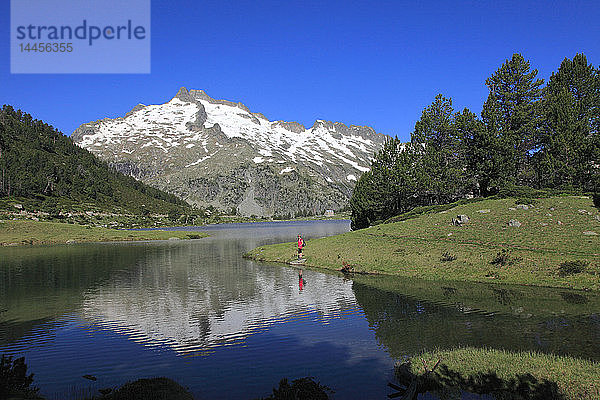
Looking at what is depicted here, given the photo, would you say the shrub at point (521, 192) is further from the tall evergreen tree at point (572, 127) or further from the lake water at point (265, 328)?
the lake water at point (265, 328)

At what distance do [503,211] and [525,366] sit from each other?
162 feet

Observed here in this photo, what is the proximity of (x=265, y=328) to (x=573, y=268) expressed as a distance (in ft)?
108

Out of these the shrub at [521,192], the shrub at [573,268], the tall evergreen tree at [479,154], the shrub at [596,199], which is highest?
the tall evergreen tree at [479,154]

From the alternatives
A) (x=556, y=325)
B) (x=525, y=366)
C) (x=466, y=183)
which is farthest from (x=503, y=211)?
(x=525, y=366)

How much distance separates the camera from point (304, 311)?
3641 centimetres

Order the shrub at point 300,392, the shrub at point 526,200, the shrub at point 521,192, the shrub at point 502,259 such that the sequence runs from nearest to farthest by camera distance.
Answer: the shrub at point 300,392 < the shrub at point 502,259 < the shrub at point 526,200 < the shrub at point 521,192

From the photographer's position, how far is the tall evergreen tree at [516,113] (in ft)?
267

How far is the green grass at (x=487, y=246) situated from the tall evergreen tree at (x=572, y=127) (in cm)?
1227

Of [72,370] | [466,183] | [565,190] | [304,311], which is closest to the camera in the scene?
[72,370]

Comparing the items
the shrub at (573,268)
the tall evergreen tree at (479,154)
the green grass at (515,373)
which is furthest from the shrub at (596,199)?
the green grass at (515,373)

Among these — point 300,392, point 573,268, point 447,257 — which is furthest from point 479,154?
point 300,392

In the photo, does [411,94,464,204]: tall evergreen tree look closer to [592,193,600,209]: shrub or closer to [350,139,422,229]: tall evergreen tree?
[350,139,422,229]: tall evergreen tree

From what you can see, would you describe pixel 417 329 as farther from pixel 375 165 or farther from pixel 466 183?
pixel 375 165

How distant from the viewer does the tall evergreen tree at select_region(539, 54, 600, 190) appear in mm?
71562
